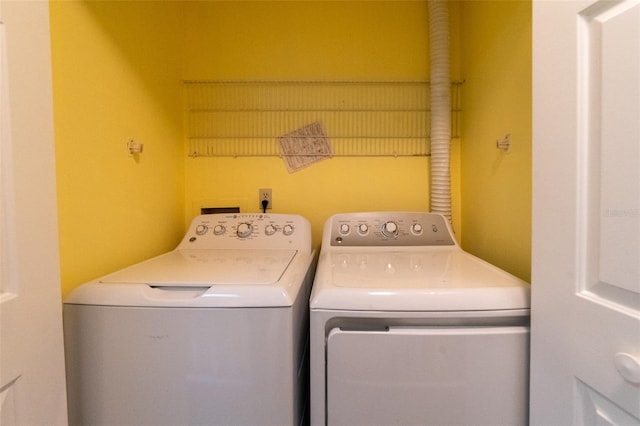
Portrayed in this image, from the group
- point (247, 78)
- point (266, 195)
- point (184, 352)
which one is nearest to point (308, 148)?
point (266, 195)

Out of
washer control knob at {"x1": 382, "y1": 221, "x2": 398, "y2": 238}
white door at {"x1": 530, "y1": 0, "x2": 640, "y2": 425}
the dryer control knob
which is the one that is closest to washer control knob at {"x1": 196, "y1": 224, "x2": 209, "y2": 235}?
washer control knob at {"x1": 382, "y1": 221, "x2": 398, "y2": 238}

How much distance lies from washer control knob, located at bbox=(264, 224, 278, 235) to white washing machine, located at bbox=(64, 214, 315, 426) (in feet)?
1.82

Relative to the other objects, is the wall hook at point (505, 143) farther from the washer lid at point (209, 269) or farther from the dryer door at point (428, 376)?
the washer lid at point (209, 269)

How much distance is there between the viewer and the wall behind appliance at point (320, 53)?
5.30ft

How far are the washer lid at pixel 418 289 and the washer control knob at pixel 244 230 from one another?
51cm

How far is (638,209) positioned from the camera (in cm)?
50

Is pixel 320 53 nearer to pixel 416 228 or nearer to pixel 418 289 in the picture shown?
pixel 416 228

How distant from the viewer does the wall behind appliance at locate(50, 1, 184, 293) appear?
878mm

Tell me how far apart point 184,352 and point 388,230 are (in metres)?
0.91

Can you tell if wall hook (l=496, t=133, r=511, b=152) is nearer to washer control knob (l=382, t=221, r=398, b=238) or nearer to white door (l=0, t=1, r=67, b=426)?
washer control knob (l=382, t=221, r=398, b=238)

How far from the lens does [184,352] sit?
750 mm

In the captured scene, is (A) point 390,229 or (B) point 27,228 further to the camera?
(A) point 390,229

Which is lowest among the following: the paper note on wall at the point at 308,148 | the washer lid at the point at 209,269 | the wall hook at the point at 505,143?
the washer lid at the point at 209,269

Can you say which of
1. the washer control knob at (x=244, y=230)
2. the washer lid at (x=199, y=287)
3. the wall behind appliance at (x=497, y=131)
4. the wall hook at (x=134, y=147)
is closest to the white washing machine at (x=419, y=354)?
the washer lid at (x=199, y=287)
